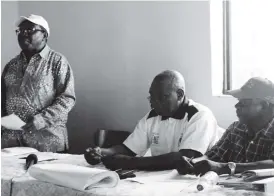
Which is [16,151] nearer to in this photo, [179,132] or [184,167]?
[179,132]

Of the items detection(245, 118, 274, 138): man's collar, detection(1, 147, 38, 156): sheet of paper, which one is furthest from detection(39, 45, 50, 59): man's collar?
detection(245, 118, 274, 138): man's collar

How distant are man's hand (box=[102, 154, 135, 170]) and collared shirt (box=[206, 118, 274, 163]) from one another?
0.43 metres

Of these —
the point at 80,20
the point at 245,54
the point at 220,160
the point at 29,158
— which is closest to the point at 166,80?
the point at 220,160

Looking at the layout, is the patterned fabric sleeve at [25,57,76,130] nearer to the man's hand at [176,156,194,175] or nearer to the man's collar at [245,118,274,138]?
the man's hand at [176,156,194,175]

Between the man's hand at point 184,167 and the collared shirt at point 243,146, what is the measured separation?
32 centimetres

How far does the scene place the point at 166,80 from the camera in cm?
252

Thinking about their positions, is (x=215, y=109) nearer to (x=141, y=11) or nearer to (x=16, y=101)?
(x=141, y=11)

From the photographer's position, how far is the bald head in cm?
250

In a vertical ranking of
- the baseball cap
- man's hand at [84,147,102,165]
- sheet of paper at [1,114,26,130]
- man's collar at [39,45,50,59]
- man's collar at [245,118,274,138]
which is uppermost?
man's collar at [39,45,50,59]

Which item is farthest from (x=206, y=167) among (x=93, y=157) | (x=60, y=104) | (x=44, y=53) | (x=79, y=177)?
(x=44, y=53)

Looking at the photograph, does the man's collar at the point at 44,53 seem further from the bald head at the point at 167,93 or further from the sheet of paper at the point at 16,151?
the bald head at the point at 167,93

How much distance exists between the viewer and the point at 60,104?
3205mm

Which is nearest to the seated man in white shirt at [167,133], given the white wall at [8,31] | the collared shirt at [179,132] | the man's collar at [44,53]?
the collared shirt at [179,132]

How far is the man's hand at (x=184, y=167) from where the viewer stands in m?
2.08
